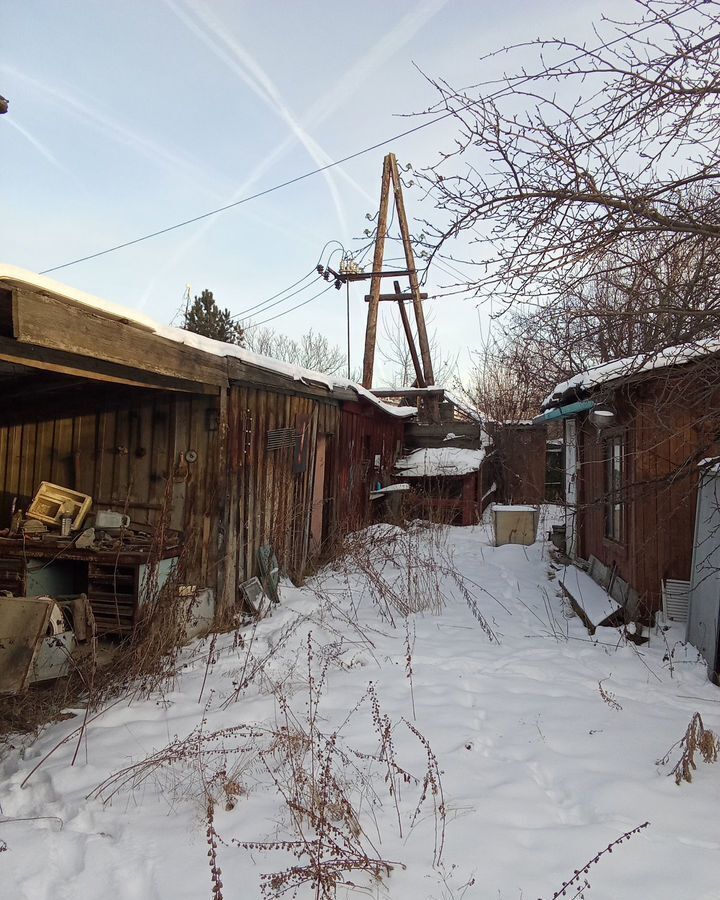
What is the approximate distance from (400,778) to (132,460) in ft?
13.9

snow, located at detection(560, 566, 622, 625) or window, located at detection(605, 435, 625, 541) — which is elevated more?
window, located at detection(605, 435, 625, 541)

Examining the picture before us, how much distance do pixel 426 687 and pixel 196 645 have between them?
2265 millimetres

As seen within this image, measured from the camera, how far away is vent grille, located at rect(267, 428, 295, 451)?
718cm

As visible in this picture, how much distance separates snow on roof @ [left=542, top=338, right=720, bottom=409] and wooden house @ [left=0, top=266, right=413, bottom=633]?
133 inches

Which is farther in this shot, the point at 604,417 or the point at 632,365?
the point at 604,417

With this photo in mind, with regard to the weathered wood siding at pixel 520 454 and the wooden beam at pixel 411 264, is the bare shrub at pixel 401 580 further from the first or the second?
the weathered wood siding at pixel 520 454

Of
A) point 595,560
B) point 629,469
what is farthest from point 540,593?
point 629,469

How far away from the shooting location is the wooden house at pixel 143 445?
408 cm

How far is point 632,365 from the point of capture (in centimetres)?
423

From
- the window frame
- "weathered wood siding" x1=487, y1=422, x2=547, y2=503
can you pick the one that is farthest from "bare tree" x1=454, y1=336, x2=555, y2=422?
the window frame

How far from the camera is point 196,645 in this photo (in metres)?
5.50

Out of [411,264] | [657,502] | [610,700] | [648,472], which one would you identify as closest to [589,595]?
[657,502]

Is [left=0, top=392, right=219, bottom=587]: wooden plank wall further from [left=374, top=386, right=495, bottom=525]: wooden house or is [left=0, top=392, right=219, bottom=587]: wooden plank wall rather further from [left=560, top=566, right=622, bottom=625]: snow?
[left=374, top=386, right=495, bottom=525]: wooden house

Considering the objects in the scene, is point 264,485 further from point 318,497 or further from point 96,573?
point 96,573
